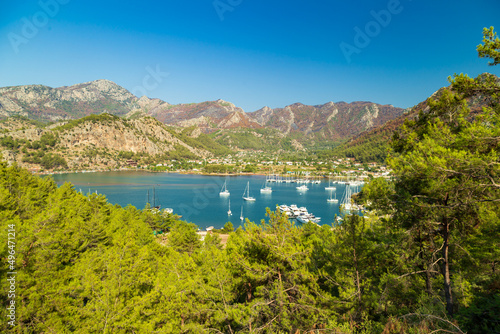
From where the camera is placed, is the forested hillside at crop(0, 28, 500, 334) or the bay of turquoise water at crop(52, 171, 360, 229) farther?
the bay of turquoise water at crop(52, 171, 360, 229)

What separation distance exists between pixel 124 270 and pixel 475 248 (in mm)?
8367

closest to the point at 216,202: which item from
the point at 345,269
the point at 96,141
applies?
the point at 345,269

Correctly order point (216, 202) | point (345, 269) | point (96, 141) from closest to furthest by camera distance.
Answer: point (345, 269)
point (216, 202)
point (96, 141)

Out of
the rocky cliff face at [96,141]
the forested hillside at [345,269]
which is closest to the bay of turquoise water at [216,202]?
the forested hillside at [345,269]

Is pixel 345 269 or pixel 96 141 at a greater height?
pixel 96 141

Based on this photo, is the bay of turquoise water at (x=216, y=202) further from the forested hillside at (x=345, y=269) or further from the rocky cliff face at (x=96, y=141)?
the rocky cliff face at (x=96, y=141)

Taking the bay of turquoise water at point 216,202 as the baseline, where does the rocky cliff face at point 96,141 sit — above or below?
above

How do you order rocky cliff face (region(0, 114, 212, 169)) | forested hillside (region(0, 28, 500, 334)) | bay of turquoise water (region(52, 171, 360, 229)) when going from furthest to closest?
rocky cliff face (region(0, 114, 212, 169))
bay of turquoise water (region(52, 171, 360, 229))
forested hillside (region(0, 28, 500, 334))

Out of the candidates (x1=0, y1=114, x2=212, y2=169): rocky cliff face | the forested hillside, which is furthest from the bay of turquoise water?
(x1=0, y1=114, x2=212, y2=169): rocky cliff face

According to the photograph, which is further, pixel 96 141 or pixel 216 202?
pixel 96 141

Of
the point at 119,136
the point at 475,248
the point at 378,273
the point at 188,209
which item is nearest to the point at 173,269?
the point at 378,273

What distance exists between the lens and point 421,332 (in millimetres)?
2779

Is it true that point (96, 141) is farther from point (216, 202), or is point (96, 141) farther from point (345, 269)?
point (345, 269)

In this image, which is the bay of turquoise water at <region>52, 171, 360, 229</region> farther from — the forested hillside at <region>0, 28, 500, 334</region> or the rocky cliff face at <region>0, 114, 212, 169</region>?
the rocky cliff face at <region>0, 114, 212, 169</region>
